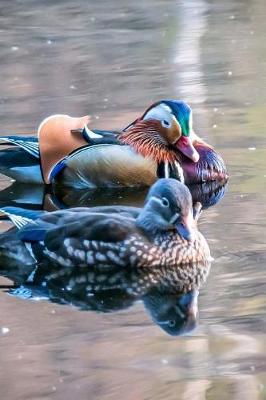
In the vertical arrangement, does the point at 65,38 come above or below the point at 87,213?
below

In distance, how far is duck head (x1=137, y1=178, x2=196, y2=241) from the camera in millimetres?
6965

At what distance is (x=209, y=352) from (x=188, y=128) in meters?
3.30

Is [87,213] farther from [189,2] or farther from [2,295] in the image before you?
[189,2]

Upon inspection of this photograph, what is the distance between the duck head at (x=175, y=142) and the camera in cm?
896

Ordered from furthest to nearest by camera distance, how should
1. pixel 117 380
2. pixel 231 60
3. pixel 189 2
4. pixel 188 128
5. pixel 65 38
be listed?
pixel 189 2 → pixel 65 38 → pixel 231 60 → pixel 188 128 → pixel 117 380

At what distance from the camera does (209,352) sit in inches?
229

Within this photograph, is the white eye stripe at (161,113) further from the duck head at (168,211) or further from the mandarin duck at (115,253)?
the duck head at (168,211)

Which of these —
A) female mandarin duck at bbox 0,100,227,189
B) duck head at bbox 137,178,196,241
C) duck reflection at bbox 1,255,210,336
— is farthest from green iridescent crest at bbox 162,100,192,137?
duck reflection at bbox 1,255,210,336

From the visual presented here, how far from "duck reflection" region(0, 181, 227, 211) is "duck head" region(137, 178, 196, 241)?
1381mm

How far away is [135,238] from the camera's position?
7035 mm

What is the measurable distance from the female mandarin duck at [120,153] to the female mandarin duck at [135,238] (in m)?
1.81

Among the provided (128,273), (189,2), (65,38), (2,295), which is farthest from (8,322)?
(189,2)

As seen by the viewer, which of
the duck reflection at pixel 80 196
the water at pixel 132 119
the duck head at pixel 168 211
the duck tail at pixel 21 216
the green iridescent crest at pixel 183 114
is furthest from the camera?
the green iridescent crest at pixel 183 114

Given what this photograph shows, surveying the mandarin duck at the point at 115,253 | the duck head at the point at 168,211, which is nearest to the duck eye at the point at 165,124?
the mandarin duck at the point at 115,253
